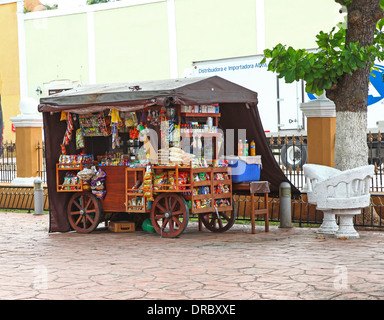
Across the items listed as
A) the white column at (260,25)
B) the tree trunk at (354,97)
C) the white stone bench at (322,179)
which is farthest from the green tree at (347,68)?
the white column at (260,25)

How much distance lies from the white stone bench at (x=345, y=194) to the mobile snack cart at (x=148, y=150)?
1604mm

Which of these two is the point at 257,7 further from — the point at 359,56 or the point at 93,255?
the point at 93,255

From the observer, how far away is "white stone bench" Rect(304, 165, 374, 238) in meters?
10.0

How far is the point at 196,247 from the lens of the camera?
9.83m

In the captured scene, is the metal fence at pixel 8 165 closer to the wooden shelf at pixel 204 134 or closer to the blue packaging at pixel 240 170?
the wooden shelf at pixel 204 134

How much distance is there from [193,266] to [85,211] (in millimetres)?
3878

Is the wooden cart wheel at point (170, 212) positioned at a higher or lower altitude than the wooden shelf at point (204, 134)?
lower

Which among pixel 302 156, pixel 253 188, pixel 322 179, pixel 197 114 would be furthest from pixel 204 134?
pixel 302 156

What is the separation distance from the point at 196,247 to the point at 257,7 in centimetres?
1635

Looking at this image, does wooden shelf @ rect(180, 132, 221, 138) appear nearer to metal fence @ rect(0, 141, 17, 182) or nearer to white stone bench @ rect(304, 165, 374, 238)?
white stone bench @ rect(304, 165, 374, 238)

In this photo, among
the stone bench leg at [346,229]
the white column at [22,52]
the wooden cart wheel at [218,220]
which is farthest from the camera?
the white column at [22,52]

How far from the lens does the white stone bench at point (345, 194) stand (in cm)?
1002

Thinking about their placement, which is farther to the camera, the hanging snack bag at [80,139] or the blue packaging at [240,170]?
the hanging snack bag at [80,139]

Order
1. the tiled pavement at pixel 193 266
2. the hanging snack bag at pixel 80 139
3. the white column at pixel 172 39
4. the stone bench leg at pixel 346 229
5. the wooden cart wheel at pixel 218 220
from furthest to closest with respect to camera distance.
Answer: the white column at pixel 172 39, the hanging snack bag at pixel 80 139, the wooden cart wheel at pixel 218 220, the stone bench leg at pixel 346 229, the tiled pavement at pixel 193 266
